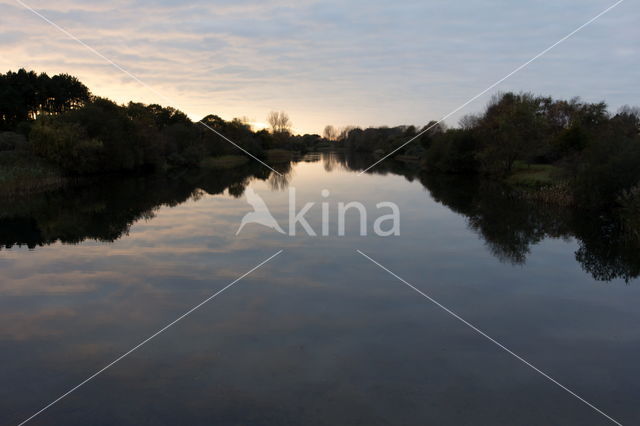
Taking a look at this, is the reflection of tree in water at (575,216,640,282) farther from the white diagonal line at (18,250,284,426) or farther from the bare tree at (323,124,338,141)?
the bare tree at (323,124,338,141)

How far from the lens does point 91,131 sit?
3678cm

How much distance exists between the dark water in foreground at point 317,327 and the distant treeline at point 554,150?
5.05 metres

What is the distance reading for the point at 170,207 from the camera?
22.7 meters

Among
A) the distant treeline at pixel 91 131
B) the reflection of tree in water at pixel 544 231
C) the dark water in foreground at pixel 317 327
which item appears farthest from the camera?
the distant treeline at pixel 91 131

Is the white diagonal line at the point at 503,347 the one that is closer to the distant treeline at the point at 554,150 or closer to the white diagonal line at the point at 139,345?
the white diagonal line at the point at 139,345

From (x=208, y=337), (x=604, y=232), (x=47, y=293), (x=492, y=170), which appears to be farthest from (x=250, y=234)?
(x=492, y=170)

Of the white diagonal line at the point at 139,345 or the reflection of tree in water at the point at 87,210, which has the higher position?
the reflection of tree in water at the point at 87,210

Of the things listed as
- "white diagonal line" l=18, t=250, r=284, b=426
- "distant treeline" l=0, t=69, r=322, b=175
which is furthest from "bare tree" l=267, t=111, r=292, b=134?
"white diagonal line" l=18, t=250, r=284, b=426

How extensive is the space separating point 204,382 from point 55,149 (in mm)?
31382

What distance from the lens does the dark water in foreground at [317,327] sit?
17.8ft

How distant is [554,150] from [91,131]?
1525 inches

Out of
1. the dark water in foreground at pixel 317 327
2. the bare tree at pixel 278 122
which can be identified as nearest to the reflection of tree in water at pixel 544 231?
the dark water in foreground at pixel 317 327

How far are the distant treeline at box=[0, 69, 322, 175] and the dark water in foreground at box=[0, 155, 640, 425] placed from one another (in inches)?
734

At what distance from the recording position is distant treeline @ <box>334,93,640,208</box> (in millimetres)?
19297
